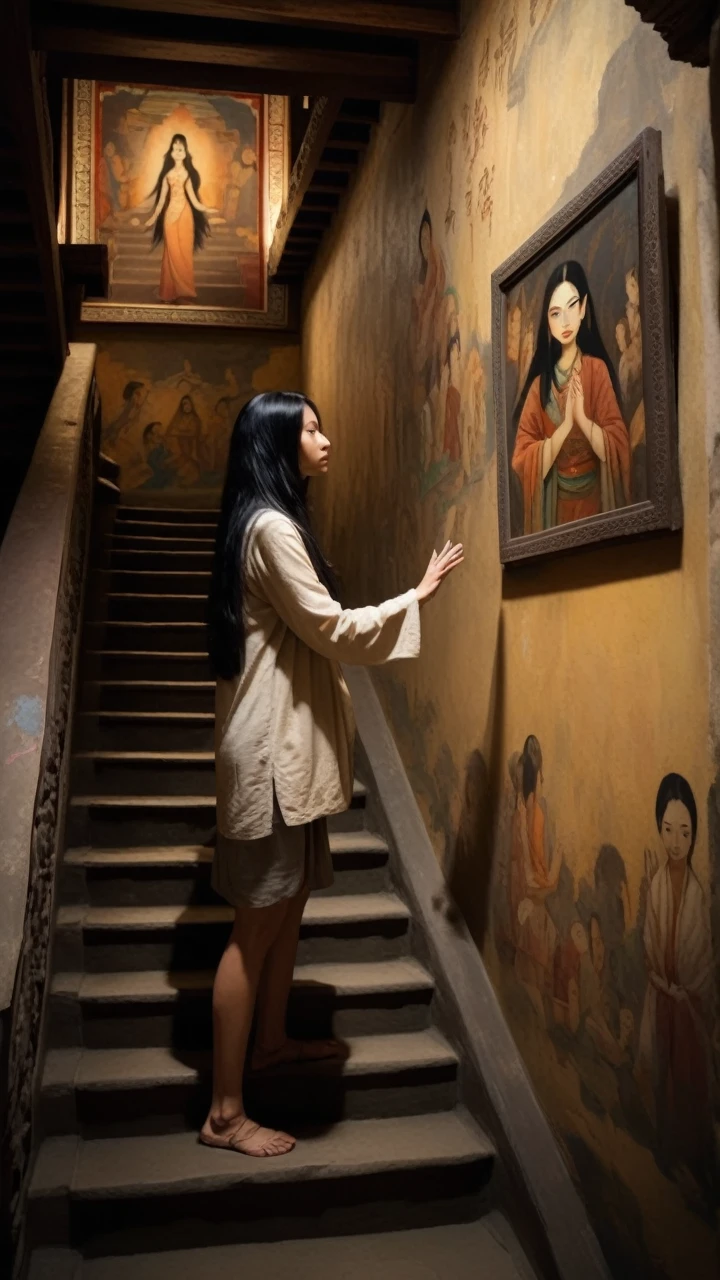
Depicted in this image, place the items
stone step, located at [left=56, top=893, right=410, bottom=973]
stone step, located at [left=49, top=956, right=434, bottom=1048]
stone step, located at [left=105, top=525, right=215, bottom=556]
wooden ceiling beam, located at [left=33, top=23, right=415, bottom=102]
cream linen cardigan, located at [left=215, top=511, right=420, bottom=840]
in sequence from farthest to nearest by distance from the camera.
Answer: stone step, located at [left=105, top=525, right=215, bottom=556] → wooden ceiling beam, located at [left=33, top=23, right=415, bottom=102] → stone step, located at [left=56, top=893, right=410, bottom=973] → stone step, located at [left=49, top=956, right=434, bottom=1048] → cream linen cardigan, located at [left=215, top=511, right=420, bottom=840]

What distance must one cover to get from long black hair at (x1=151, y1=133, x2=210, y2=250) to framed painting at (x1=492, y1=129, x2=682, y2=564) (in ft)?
23.4

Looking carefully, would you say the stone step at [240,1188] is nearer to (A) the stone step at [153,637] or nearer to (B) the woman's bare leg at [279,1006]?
(B) the woman's bare leg at [279,1006]

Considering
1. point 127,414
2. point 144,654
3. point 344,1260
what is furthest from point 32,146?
point 127,414

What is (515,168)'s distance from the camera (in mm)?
2992

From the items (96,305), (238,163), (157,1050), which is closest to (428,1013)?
(157,1050)

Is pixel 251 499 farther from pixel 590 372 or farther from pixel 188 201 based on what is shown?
pixel 188 201

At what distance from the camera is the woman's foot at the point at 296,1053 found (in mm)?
3045

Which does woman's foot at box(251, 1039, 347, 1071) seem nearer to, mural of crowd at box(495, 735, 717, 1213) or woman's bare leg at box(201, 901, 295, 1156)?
woman's bare leg at box(201, 901, 295, 1156)

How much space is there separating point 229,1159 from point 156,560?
423 centimetres

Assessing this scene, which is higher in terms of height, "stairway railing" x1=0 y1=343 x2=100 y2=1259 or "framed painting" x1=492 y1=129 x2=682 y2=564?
"framed painting" x1=492 y1=129 x2=682 y2=564

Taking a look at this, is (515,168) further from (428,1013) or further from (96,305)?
(96,305)

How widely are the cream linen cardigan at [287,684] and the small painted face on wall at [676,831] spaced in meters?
0.83

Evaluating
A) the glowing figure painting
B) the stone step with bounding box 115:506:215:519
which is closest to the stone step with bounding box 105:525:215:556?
the stone step with bounding box 115:506:215:519

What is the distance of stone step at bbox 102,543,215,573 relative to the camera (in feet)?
20.8
